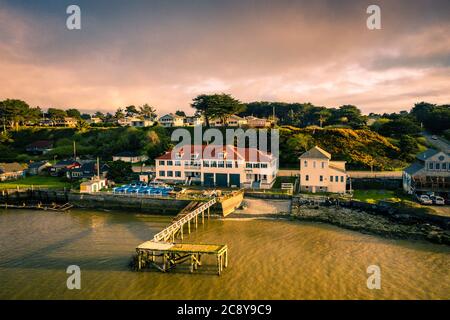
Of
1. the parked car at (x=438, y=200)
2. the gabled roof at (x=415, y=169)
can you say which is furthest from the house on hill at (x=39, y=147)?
the parked car at (x=438, y=200)

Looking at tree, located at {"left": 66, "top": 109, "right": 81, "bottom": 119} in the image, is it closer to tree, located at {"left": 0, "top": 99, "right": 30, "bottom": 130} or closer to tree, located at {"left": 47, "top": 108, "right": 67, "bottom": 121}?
tree, located at {"left": 47, "top": 108, "right": 67, "bottom": 121}

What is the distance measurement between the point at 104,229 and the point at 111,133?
5918 cm

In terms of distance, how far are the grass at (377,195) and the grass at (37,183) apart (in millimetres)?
41946

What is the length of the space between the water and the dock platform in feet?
3.11

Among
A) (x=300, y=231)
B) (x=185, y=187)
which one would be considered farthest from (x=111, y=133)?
(x=300, y=231)

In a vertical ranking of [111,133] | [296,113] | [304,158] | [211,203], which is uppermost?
[296,113]

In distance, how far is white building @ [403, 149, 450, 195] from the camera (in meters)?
40.4

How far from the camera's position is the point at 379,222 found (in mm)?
34656

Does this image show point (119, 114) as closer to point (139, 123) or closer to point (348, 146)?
point (139, 123)

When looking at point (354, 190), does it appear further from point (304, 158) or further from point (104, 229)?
point (104, 229)

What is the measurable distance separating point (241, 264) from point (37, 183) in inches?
1727

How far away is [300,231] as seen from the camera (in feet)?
110

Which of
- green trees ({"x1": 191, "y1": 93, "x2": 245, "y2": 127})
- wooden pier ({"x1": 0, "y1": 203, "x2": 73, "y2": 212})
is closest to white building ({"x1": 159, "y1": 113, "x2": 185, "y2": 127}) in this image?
green trees ({"x1": 191, "y1": 93, "x2": 245, "y2": 127})

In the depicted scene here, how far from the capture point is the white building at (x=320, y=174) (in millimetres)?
44062
